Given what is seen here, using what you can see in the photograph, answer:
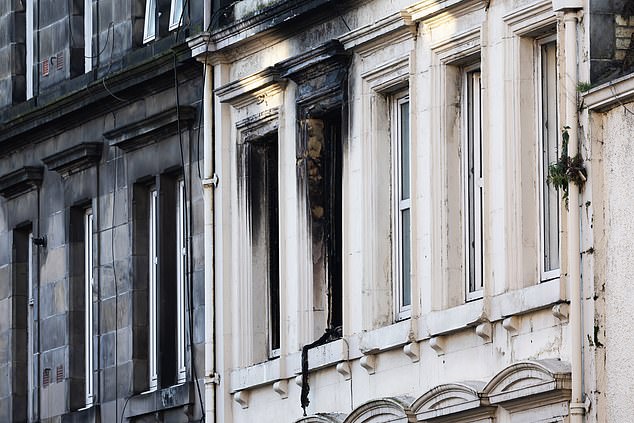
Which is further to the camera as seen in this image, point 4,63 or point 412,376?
point 4,63

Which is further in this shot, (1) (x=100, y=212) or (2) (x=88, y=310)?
(2) (x=88, y=310)

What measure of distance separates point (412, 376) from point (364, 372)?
1290 mm

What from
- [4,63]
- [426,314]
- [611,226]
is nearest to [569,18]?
[611,226]

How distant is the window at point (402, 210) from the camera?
111 ft

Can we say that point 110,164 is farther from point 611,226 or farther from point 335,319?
point 611,226

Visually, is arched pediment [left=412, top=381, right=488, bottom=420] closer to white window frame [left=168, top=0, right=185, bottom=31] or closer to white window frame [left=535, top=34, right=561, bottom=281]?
white window frame [left=535, top=34, right=561, bottom=281]

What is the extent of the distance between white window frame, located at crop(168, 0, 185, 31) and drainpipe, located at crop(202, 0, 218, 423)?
1.25 meters

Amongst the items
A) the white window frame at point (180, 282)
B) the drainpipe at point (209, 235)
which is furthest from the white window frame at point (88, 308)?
the drainpipe at point (209, 235)

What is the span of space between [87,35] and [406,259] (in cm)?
965

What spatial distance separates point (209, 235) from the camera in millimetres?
37688

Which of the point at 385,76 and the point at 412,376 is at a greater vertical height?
the point at 385,76

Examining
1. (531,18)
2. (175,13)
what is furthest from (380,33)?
(175,13)

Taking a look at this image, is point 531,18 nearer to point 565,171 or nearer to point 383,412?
point 565,171

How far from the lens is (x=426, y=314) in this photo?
32.7m
